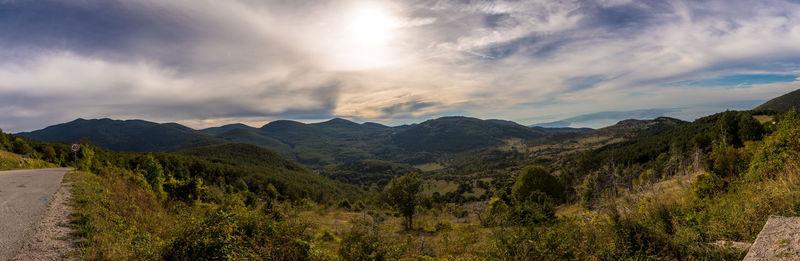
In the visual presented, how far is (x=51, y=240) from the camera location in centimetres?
611

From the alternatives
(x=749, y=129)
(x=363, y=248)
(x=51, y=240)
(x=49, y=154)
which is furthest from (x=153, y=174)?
(x=749, y=129)

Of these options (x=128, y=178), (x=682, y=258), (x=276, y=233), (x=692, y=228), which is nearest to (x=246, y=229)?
(x=276, y=233)

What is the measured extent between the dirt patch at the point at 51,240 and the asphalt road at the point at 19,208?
0.45 ft

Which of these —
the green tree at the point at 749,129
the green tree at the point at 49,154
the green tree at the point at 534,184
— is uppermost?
the green tree at the point at 49,154

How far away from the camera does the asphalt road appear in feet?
19.3

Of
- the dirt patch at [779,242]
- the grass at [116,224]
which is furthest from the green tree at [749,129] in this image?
the grass at [116,224]

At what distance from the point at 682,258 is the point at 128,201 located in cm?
1750

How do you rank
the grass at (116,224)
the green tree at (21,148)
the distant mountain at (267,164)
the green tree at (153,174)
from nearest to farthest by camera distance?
the grass at (116,224), the green tree at (153,174), the green tree at (21,148), the distant mountain at (267,164)

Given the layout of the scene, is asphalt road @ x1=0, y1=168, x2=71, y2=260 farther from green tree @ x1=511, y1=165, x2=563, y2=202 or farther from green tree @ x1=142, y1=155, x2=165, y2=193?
green tree @ x1=511, y1=165, x2=563, y2=202

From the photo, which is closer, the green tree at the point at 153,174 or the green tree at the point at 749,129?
the green tree at the point at 153,174

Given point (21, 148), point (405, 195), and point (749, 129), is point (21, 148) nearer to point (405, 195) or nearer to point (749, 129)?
point (405, 195)

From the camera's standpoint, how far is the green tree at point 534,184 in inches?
1032

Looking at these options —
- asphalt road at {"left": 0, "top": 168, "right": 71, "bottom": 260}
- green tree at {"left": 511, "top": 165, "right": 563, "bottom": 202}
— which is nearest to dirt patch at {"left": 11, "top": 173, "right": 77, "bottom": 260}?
asphalt road at {"left": 0, "top": 168, "right": 71, "bottom": 260}

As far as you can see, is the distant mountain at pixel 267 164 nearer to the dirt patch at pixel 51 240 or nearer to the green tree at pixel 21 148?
the green tree at pixel 21 148
